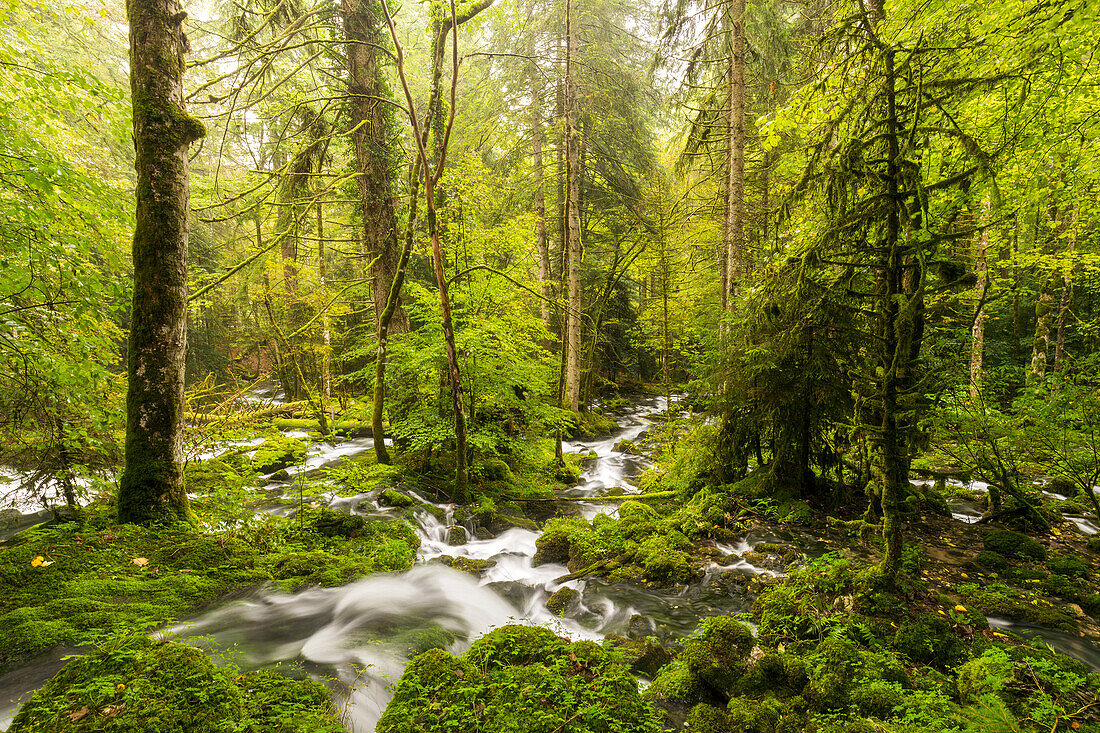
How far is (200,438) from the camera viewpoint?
6609mm

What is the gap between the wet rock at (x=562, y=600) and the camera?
5.42 m

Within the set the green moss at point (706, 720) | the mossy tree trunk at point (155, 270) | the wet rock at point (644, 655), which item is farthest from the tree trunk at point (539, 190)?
the green moss at point (706, 720)

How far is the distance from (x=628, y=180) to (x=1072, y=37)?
34.0 feet

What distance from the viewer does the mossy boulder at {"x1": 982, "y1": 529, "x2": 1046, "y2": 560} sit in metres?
5.34

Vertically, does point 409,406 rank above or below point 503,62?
below

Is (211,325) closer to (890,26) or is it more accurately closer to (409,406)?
(409,406)

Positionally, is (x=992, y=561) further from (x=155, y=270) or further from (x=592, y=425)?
(x=592, y=425)

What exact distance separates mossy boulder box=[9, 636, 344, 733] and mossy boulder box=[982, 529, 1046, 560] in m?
7.58

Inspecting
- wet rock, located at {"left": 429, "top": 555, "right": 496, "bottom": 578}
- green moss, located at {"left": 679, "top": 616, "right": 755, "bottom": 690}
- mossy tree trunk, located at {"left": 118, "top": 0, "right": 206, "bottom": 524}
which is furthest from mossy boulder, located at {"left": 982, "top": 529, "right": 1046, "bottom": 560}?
mossy tree trunk, located at {"left": 118, "top": 0, "right": 206, "bottom": 524}

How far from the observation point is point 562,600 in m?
5.49

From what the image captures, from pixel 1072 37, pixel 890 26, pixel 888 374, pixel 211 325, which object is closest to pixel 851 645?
pixel 888 374

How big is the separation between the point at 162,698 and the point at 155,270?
12.7ft

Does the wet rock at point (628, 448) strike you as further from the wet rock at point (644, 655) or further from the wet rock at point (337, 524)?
the wet rock at point (644, 655)

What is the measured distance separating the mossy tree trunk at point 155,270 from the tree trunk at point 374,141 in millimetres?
3634
